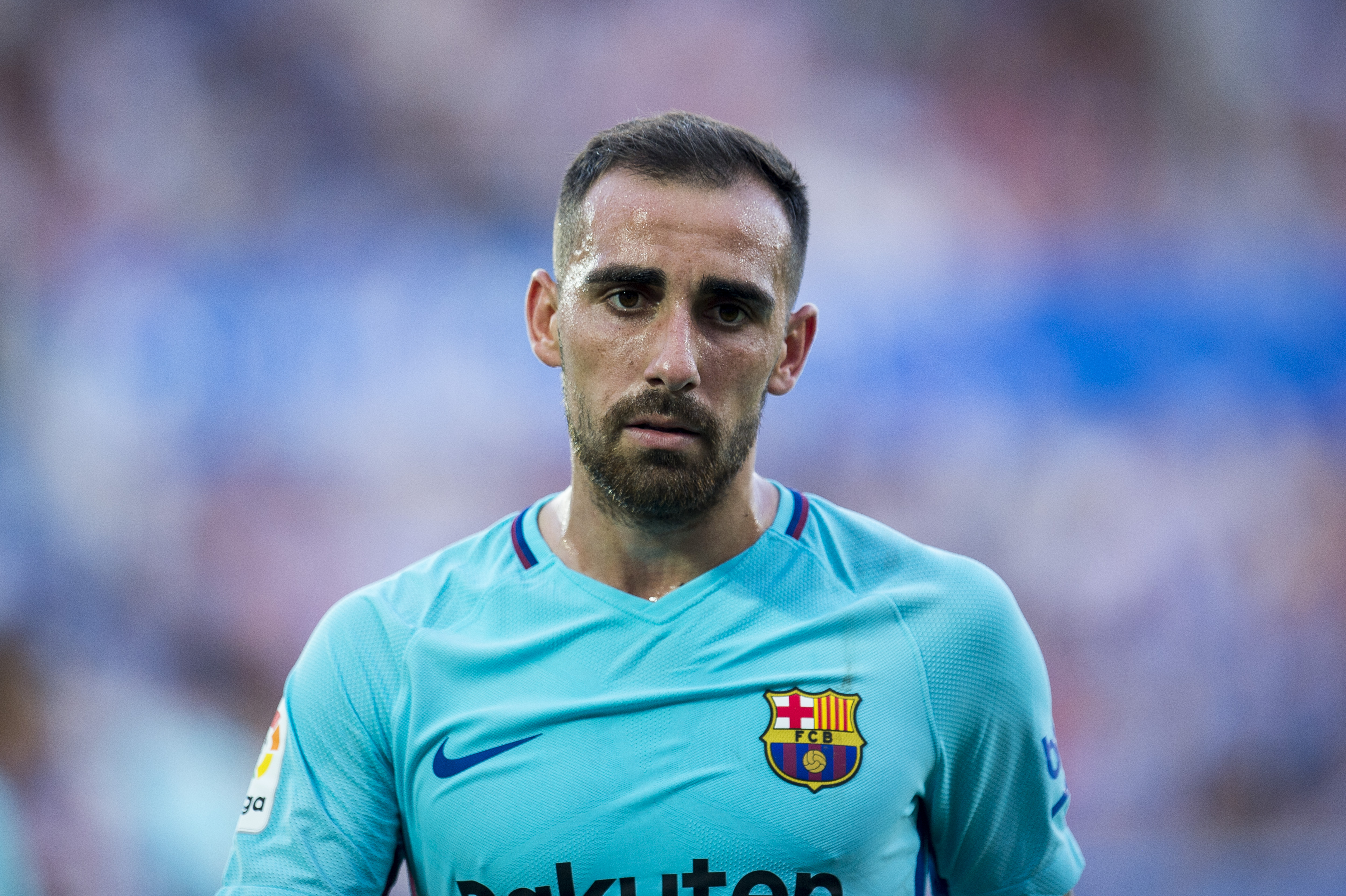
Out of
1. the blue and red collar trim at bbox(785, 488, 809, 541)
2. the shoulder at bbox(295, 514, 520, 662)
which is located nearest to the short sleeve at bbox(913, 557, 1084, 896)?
the blue and red collar trim at bbox(785, 488, 809, 541)

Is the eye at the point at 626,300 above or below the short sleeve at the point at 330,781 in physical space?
above

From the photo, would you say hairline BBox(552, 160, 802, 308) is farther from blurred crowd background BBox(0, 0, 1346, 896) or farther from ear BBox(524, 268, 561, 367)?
blurred crowd background BBox(0, 0, 1346, 896)

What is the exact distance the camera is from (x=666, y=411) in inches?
77.2

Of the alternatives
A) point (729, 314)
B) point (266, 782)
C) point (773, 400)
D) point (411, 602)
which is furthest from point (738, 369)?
point (773, 400)

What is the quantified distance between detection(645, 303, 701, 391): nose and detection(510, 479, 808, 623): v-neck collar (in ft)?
1.22

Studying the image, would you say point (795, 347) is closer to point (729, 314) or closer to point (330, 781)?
point (729, 314)

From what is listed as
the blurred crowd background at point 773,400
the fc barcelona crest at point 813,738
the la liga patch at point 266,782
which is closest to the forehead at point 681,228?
the fc barcelona crest at point 813,738

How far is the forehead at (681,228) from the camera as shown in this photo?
78.9 inches

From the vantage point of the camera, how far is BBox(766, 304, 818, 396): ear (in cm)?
222

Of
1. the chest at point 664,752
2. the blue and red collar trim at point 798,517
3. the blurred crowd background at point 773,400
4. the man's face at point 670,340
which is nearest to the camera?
the chest at point 664,752

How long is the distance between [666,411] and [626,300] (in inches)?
8.9

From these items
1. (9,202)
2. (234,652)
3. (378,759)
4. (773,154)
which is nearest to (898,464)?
(234,652)

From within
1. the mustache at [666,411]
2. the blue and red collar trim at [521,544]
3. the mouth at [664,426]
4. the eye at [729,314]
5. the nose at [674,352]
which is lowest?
the blue and red collar trim at [521,544]

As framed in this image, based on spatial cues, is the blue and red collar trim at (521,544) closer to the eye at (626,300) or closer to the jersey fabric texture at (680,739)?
the jersey fabric texture at (680,739)
